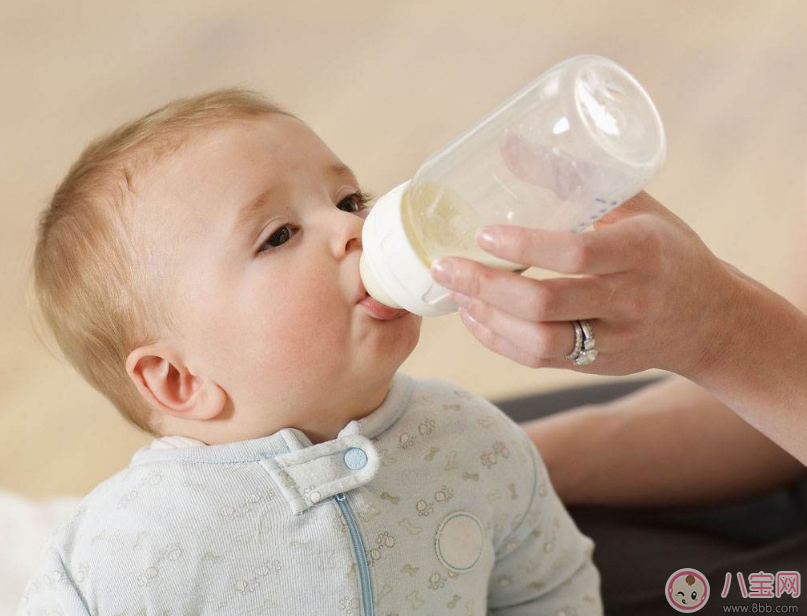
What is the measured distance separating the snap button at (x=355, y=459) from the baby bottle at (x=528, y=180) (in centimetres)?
18

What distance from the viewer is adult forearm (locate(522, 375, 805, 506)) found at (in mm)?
1585

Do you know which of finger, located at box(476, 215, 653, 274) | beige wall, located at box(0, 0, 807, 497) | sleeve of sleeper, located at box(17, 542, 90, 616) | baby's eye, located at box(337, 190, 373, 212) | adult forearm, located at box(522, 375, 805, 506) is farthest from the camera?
beige wall, located at box(0, 0, 807, 497)

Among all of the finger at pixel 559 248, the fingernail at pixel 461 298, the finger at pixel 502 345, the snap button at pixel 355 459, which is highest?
the finger at pixel 559 248

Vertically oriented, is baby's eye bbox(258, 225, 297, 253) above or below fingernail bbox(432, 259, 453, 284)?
below

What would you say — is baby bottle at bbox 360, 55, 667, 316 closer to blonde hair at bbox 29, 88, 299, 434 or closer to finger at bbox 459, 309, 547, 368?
finger at bbox 459, 309, 547, 368

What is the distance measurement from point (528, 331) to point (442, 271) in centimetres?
9

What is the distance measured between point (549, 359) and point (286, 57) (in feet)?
7.52

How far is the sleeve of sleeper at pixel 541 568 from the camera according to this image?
1.25 meters

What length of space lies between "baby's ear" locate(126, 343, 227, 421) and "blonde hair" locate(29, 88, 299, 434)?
2cm

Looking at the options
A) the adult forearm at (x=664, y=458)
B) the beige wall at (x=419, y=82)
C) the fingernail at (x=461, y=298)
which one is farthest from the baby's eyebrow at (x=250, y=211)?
the beige wall at (x=419, y=82)

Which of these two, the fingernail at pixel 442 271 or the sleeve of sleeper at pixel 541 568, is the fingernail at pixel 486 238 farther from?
the sleeve of sleeper at pixel 541 568

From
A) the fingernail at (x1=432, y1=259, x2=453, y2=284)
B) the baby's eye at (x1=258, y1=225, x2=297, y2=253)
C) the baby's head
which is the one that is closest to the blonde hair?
the baby's head

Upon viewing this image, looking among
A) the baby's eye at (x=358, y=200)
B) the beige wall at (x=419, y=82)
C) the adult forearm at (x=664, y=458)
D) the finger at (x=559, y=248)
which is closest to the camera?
the finger at (x=559, y=248)

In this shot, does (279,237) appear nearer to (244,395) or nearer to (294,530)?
(244,395)
